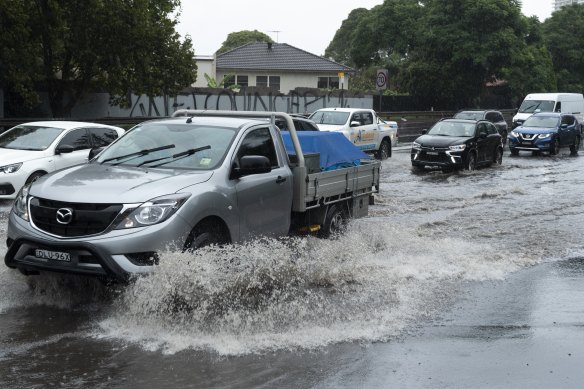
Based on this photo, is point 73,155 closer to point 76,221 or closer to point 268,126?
point 268,126

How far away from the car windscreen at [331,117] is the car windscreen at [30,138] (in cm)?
1113

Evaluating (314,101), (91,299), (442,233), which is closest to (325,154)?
(442,233)

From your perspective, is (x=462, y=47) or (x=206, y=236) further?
(x=462, y=47)

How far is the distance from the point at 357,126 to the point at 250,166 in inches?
684

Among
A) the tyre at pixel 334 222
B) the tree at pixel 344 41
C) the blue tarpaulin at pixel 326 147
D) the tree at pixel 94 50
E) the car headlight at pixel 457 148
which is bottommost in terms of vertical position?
the car headlight at pixel 457 148

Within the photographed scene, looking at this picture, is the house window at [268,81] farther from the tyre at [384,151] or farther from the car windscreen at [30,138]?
the car windscreen at [30,138]

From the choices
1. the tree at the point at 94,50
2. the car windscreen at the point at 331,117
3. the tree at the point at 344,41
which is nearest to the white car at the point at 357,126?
the car windscreen at the point at 331,117

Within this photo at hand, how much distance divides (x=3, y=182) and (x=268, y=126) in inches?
270

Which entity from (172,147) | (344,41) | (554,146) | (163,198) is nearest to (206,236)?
(163,198)

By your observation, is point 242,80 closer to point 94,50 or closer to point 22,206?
point 94,50

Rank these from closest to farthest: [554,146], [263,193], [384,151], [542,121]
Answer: [263,193], [384,151], [554,146], [542,121]

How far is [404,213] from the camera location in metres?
15.1

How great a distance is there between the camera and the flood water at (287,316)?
225 inches

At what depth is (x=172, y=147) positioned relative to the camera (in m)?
7.99
